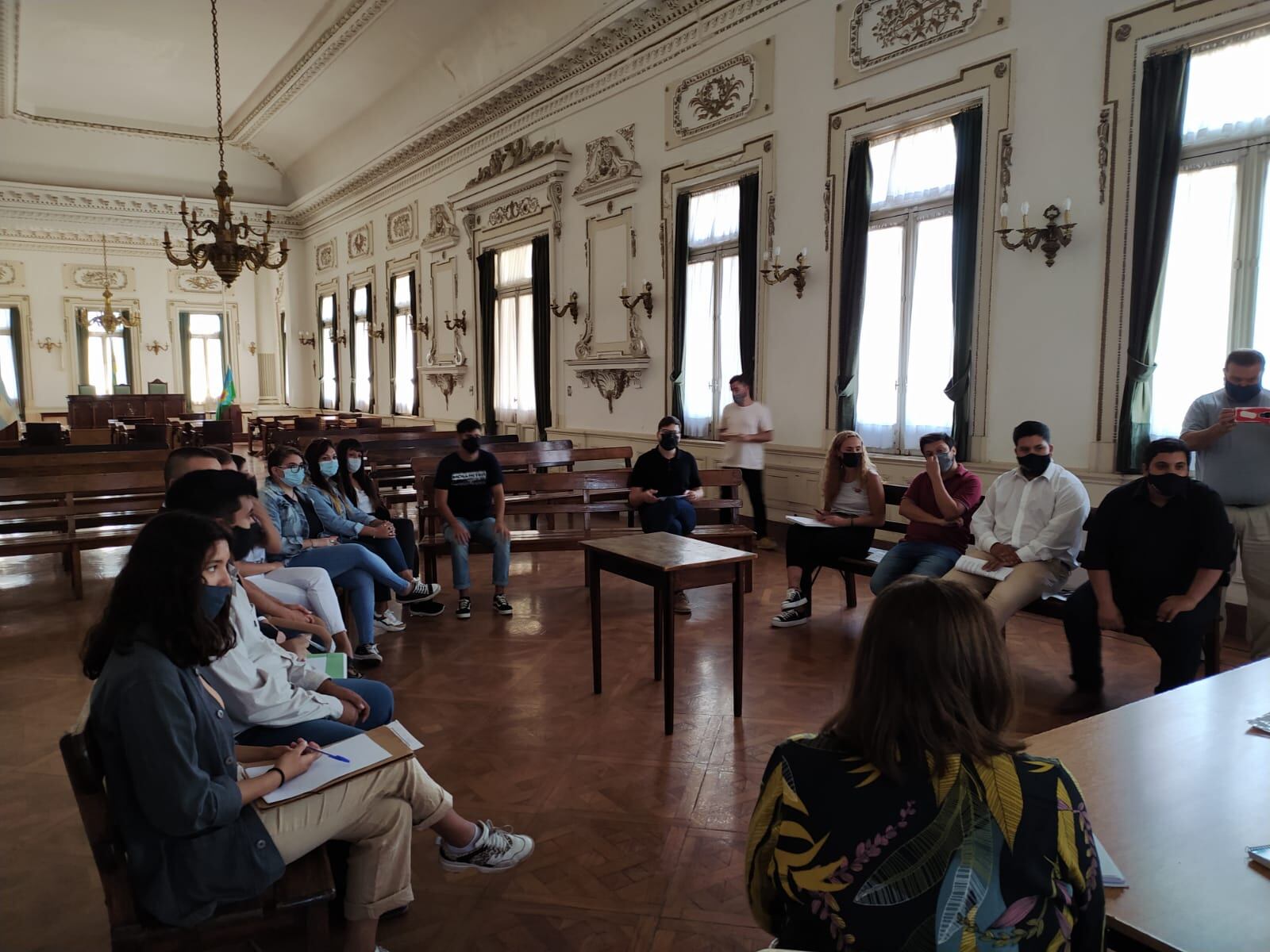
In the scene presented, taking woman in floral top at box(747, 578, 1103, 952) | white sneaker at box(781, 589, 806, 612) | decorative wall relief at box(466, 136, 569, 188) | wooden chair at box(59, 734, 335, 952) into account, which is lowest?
white sneaker at box(781, 589, 806, 612)

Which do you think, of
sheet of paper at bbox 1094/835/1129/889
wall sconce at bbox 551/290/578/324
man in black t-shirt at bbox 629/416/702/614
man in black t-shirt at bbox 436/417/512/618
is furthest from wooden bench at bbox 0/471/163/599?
sheet of paper at bbox 1094/835/1129/889

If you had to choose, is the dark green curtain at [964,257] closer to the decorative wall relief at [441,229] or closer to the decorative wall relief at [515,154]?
the decorative wall relief at [515,154]

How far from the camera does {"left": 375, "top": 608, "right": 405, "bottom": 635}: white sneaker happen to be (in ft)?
15.7

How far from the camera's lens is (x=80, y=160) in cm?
1595

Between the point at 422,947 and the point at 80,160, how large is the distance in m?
18.4

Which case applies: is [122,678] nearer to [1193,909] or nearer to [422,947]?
[422,947]

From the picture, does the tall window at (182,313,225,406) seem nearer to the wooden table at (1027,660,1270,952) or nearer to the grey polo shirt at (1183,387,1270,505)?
the grey polo shirt at (1183,387,1270,505)

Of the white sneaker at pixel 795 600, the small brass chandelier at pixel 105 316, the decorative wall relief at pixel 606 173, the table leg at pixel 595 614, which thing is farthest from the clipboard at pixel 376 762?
the small brass chandelier at pixel 105 316

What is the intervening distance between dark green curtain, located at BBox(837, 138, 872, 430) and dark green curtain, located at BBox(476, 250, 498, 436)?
5.90 meters

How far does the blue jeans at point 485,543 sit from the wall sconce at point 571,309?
4.71m

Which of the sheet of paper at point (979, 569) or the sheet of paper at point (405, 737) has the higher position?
the sheet of paper at point (979, 569)

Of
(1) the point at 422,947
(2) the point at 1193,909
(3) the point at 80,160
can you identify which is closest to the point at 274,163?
(3) the point at 80,160

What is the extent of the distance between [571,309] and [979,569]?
646cm

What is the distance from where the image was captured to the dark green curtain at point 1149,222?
460 cm
